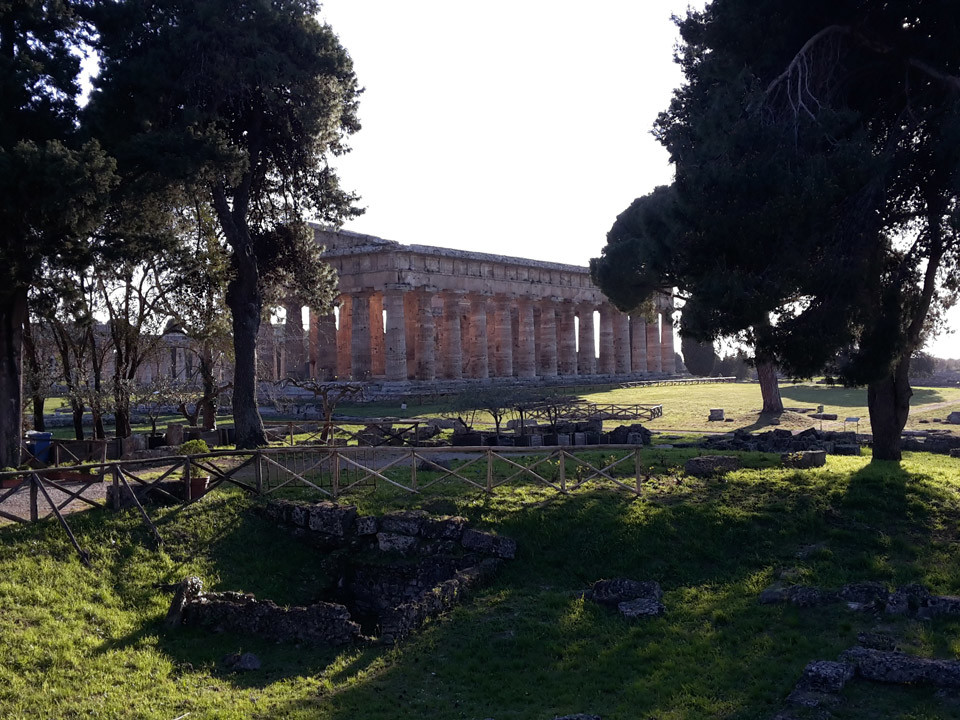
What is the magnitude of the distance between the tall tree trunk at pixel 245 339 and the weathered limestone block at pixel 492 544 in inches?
447

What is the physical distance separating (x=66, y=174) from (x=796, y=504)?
16.0 meters

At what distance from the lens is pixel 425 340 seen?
5159cm

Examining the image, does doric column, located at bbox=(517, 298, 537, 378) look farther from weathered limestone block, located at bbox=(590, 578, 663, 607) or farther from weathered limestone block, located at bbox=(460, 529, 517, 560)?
weathered limestone block, located at bbox=(590, 578, 663, 607)

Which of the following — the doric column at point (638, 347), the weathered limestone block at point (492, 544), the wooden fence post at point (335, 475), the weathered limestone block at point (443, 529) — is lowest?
the weathered limestone block at point (492, 544)

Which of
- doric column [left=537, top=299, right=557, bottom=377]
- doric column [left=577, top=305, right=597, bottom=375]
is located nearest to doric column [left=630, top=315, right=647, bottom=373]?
doric column [left=577, top=305, right=597, bottom=375]

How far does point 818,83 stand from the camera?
17.7 meters

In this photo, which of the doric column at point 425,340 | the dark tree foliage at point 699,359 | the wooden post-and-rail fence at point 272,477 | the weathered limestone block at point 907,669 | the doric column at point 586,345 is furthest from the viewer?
the dark tree foliage at point 699,359

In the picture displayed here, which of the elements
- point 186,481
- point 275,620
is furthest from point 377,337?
point 275,620

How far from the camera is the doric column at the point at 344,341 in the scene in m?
54.7

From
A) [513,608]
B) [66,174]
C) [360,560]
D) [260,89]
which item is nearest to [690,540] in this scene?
A: [513,608]

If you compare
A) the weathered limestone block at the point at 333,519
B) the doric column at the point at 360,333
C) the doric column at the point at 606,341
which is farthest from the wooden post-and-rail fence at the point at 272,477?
the doric column at the point at 606,341

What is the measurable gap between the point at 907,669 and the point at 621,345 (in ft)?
196

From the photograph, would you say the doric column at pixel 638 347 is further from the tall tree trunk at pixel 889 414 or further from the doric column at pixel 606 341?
the tall tree trunk at pixel 889 414

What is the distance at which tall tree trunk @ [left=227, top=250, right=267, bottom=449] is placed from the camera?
24.0m
